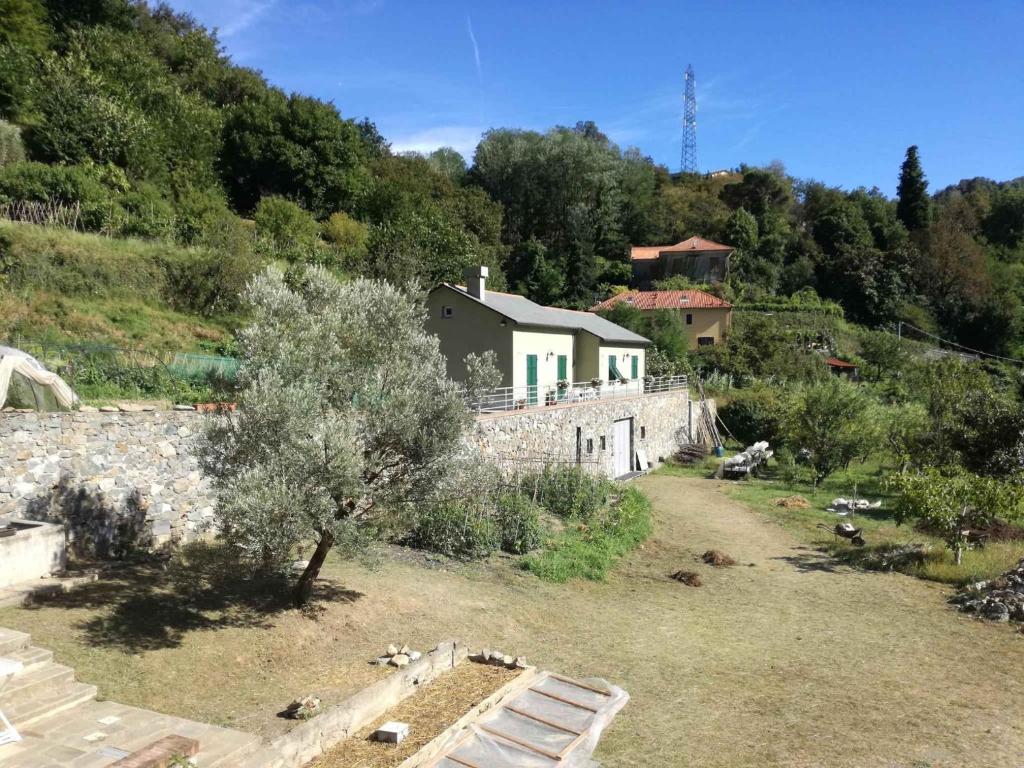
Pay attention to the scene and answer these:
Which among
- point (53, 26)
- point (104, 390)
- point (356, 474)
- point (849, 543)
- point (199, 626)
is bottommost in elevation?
point (849, 543)

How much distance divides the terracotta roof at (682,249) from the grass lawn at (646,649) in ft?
156

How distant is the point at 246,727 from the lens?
6.73m

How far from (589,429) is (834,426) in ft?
32.1

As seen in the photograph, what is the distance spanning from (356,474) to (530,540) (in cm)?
758

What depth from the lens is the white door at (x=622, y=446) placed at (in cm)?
2708

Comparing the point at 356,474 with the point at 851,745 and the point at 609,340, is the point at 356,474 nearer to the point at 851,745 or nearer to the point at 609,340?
the point at 851,745

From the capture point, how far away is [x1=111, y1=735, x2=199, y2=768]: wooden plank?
17.8 feet

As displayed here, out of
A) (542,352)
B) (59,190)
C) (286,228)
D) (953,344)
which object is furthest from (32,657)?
(953,344)

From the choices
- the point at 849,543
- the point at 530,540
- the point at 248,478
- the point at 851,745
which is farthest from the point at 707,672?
the point at 849,543

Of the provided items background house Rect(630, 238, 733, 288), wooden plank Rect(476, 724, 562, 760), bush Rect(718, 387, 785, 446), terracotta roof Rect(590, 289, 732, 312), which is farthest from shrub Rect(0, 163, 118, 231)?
background house Rect(630, 238, 733, 288)

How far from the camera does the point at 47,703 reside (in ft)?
21.1

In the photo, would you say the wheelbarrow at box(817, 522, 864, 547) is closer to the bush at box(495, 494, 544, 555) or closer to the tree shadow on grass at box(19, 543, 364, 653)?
the bush at box(495, 494, 544, 555)

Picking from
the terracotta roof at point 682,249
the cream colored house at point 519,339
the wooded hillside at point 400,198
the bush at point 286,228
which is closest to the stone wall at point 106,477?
the cream colored house at point 519,339

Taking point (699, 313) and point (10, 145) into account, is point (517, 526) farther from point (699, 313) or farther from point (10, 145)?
point (699, 313)
